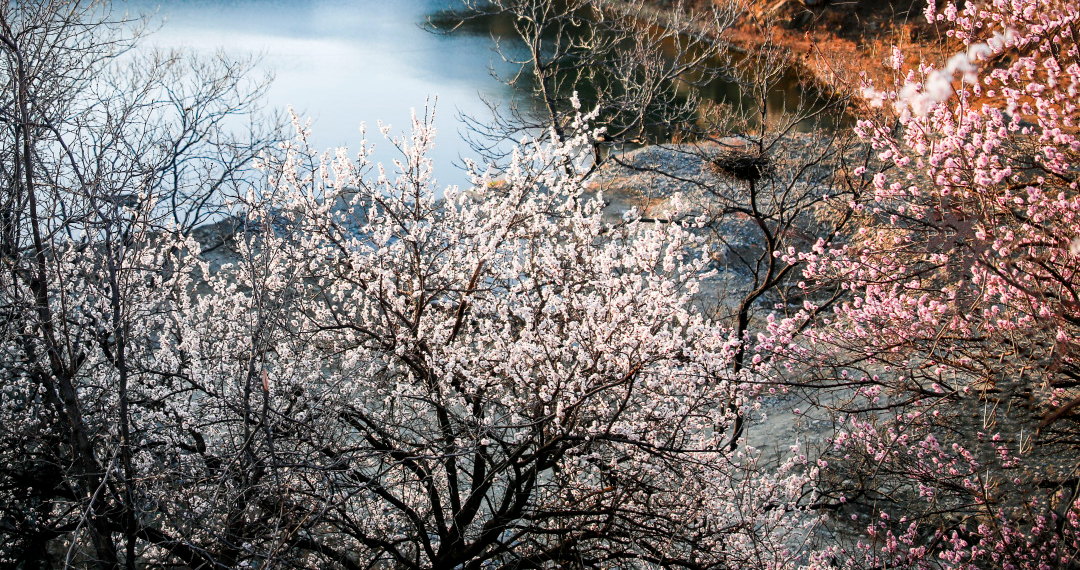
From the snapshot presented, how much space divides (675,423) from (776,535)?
1384 millimetres

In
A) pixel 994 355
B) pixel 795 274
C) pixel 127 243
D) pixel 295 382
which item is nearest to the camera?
pixel 127 243

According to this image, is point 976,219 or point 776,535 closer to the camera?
point 976,219

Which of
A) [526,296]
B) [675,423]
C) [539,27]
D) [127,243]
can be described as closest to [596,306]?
[526,296]

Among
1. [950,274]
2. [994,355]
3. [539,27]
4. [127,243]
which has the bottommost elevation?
[994,355]

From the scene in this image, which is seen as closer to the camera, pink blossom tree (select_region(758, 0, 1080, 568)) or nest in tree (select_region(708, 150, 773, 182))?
pink blossom tree (select_region(758, 0, 1080, 568))

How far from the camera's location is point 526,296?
5.15 metres

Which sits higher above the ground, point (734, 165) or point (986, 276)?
point (734, 165)

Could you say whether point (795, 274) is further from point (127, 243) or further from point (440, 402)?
point (127, 243)

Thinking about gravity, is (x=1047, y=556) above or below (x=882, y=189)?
below

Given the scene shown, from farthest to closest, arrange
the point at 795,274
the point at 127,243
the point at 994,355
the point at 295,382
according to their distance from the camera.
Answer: the point at 795,274 → the point at 295,382 → the point at 994,355 → the point at 127,243

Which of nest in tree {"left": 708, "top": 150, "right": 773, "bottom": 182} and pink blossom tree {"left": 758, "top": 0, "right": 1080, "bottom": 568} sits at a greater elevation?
nest in tree {"left": 708, "top": 150, "right": 773, "bottom": 182}

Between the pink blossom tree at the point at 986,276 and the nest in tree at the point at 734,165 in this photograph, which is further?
the nest in tree at the point at 734,165

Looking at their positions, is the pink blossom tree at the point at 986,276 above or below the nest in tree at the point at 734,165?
below

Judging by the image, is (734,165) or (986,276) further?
(734,165)
